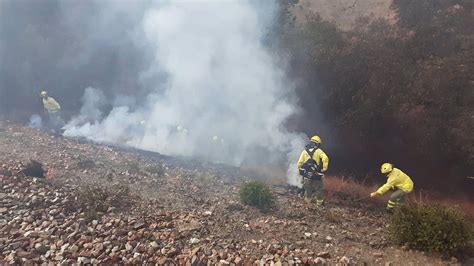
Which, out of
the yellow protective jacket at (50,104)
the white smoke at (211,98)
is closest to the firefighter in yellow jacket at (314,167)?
the white smoke at (211,98)

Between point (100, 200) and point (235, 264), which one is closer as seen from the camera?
point (235, 264)

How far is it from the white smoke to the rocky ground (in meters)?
4.61

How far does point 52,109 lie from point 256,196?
11111 millimetres

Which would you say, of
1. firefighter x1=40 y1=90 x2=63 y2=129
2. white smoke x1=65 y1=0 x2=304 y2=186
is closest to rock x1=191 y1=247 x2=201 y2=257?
white smoke x1=65 y1=0 x2=304 y2=186

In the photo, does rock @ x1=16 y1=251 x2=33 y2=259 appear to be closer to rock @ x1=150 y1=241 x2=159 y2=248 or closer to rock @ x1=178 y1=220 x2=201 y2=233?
rock @ x1=150 y1=241 x2=159 y2=248

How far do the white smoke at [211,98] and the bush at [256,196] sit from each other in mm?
5470

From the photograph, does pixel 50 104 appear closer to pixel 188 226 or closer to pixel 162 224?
pixel 162 224

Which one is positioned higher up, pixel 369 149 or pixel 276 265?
pixel 369 149

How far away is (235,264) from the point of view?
543 cm

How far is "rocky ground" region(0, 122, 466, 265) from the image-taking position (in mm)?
5613

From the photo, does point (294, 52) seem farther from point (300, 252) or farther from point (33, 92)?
point (33, 92)

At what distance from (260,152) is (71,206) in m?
8.57

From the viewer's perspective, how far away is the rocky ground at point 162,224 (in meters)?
5.61

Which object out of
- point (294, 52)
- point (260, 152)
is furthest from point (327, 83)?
point (260, 152)
